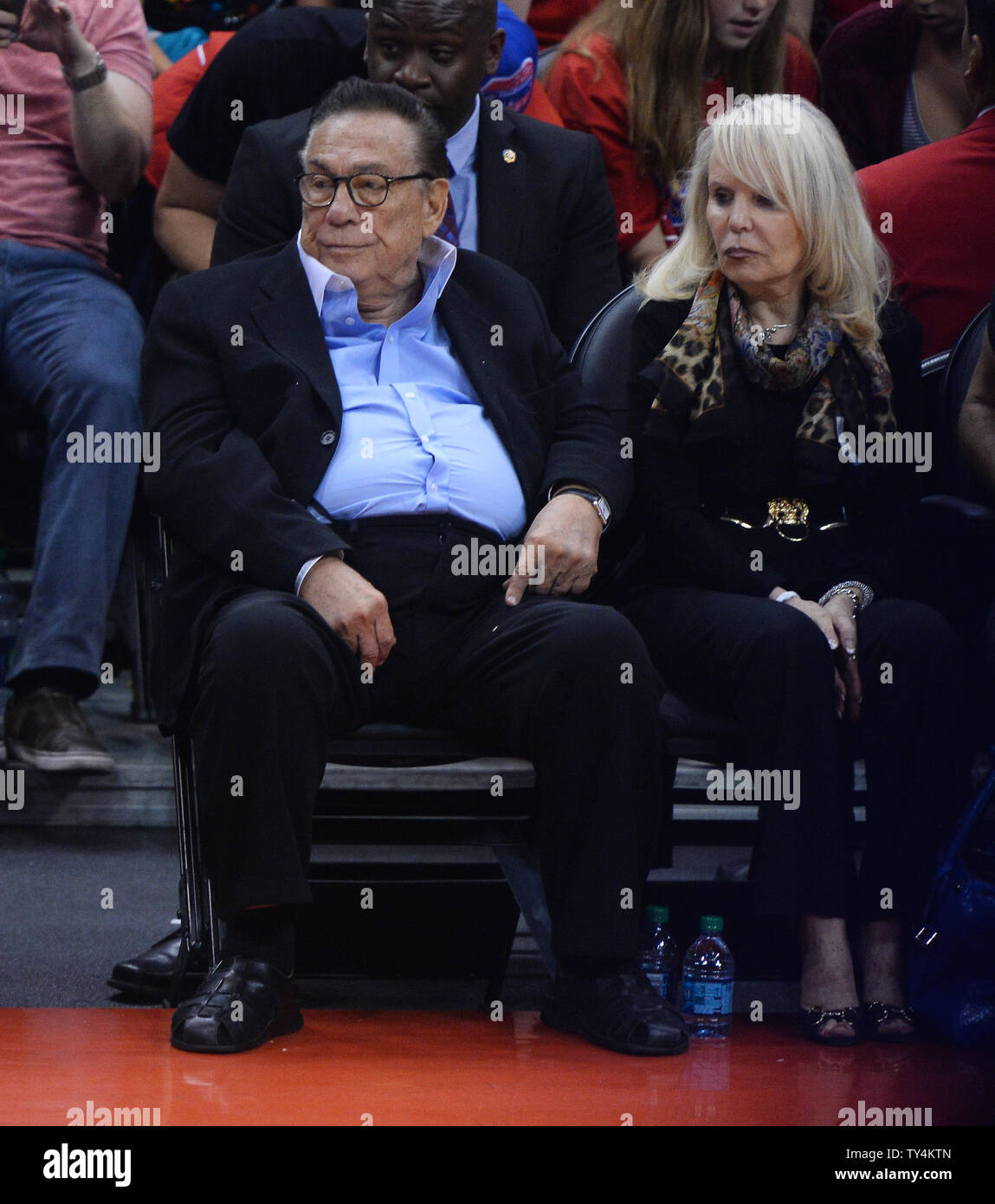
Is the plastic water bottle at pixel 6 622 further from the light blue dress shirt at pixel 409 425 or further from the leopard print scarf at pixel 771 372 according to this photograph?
the leopard print scarf at pixel 771 372

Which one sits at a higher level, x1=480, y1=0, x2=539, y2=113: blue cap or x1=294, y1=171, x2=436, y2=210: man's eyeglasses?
x1=480, y1=0, x2=539, y2=113: blue cap

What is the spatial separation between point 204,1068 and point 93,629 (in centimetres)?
126

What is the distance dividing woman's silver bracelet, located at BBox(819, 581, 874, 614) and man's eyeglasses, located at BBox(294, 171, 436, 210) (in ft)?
3.01

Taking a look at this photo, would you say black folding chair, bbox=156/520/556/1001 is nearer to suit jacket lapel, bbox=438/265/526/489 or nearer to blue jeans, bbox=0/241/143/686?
suit jacket lapel, bbox=438/265/526/489

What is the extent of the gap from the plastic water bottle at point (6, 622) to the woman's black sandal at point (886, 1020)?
1968 mm

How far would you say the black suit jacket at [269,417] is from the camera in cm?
239

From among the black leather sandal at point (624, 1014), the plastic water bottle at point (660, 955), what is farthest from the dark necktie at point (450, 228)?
the black leather sandal at point (624, 1014)

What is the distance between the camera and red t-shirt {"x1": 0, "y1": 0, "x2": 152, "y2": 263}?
350 cm

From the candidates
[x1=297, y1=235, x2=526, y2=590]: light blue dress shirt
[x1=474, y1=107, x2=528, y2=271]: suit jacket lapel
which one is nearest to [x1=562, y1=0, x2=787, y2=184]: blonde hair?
[x1=474, y1=107, x2=528, y2=271]: suit jacket lapel

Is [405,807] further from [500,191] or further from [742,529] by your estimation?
[500,191]

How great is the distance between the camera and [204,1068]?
2156 millimetres
